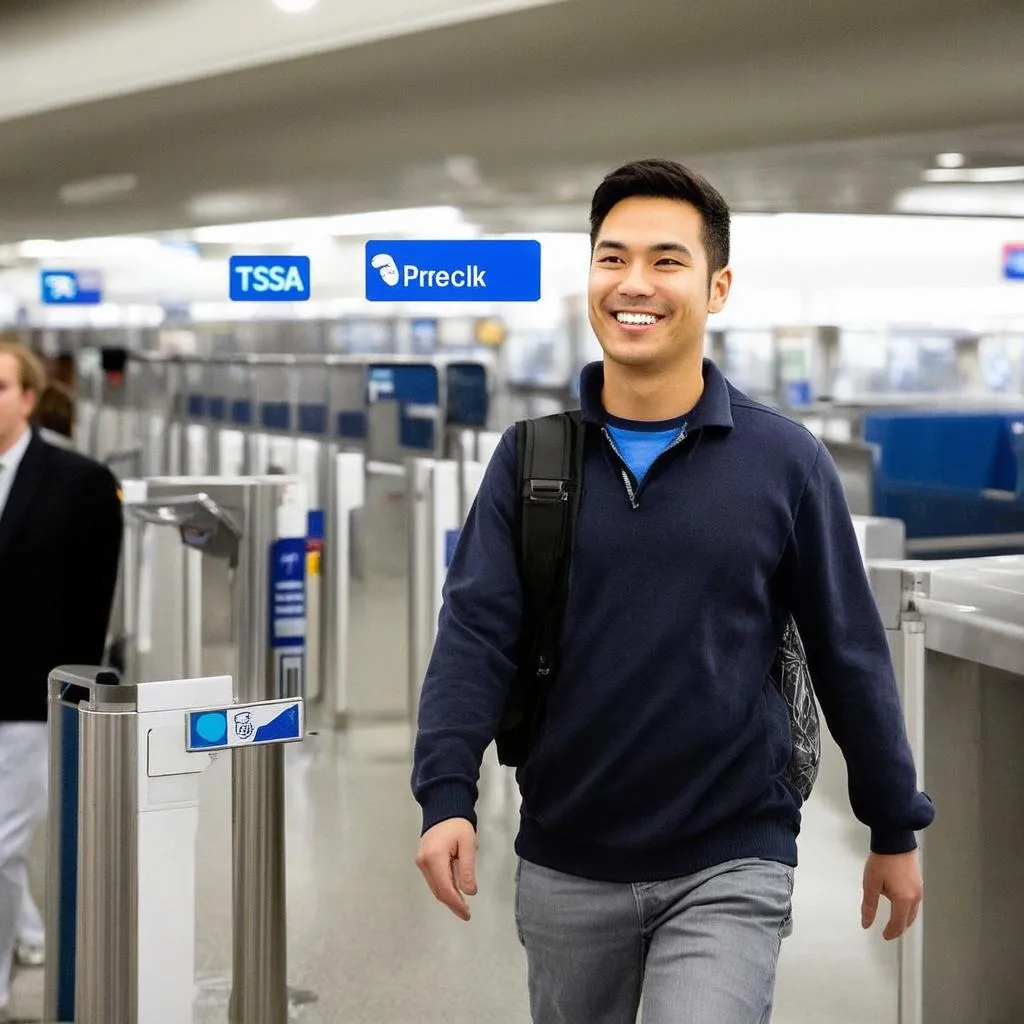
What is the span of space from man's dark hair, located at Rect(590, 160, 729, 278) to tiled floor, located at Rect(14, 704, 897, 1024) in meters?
2.02

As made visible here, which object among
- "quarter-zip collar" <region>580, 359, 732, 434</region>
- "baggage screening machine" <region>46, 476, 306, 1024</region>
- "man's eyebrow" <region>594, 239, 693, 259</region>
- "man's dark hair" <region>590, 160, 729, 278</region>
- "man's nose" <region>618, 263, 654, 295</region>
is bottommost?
"baggage screening machine" <region>46, 476, 306, 1024</region>

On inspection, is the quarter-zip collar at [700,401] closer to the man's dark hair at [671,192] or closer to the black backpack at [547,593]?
the black backpack at [547,593]

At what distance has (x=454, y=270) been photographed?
190 inches

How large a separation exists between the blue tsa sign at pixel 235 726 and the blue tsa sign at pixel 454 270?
2.15 metres

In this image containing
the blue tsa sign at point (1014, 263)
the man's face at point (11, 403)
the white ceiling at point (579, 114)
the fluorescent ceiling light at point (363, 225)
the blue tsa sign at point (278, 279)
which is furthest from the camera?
the blue tsa sign at point (1014, 263)

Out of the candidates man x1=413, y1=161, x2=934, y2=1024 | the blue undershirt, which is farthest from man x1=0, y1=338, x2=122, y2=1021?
the blue undershirt

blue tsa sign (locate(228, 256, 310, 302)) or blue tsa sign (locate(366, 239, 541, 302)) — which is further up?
blue tsa sign (locate(228, 256, 310, 302))

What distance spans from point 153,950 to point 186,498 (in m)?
2.64

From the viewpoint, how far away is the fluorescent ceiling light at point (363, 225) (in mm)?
8492

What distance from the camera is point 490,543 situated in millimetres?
2217

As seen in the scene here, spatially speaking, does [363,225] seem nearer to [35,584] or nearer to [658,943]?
[35,584]

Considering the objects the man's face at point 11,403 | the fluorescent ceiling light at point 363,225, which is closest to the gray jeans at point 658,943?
the man's face at point 11,403

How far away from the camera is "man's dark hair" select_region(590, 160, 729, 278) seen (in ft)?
7.22

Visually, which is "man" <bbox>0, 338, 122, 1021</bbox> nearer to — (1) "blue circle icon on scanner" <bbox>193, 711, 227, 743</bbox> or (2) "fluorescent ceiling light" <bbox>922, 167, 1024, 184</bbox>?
(1) "blue circle icon on scanner" <bbox>193, 711, 227, 743</bbox>
